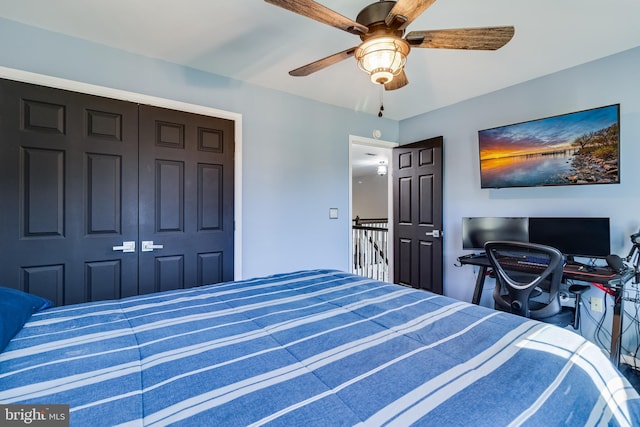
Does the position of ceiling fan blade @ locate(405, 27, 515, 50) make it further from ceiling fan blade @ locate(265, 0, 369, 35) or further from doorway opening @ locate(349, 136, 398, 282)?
doorway opening @ locate(349, 136, 398, 282)

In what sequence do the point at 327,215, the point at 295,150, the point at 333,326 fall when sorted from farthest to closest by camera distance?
1. the point at 327,215
2. the point at 295,150
3. the point at 333,326

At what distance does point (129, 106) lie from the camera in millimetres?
2338

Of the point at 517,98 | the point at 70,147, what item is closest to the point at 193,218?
the point at 70,147

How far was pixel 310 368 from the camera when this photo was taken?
0.86 metres

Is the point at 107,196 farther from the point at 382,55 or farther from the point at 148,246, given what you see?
the point at 382,55

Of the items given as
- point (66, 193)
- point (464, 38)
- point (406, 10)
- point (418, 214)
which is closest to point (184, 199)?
point (66, 193)

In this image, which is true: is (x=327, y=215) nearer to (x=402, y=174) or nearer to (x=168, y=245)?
(x=402, y=174)

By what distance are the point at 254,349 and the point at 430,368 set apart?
538mm

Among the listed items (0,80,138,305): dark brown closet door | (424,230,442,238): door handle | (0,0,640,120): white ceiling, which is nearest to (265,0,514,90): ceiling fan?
(0,0,640,120): white ceiling

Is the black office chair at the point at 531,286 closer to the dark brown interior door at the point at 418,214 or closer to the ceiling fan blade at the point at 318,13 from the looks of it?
the dark brown interior door at the point at 418,214

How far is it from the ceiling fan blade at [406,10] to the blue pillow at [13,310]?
6.17 feet

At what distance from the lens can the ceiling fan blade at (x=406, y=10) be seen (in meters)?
1.28

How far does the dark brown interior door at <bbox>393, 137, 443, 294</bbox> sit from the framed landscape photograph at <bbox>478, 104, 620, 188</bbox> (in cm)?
58

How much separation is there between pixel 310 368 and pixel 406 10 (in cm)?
148
